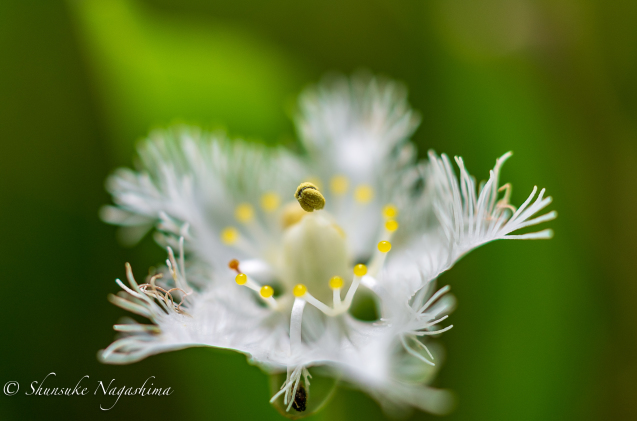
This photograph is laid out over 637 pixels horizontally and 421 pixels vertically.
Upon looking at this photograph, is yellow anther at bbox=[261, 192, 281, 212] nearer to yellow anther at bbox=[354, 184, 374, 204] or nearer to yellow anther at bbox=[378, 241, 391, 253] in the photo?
yellow anther at bbox=[354, 184, 374, 204]

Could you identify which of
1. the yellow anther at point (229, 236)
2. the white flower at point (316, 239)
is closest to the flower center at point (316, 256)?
the white flower at point (316, 239)

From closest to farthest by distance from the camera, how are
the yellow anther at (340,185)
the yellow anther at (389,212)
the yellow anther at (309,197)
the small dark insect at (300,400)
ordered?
the small dark insect at (300,400)
the yellow anther at (309,197)
the yellow anther at (389,212)
the yellow anther at (340,185)

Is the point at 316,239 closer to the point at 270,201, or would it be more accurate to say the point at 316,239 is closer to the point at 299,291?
the point at 299,291

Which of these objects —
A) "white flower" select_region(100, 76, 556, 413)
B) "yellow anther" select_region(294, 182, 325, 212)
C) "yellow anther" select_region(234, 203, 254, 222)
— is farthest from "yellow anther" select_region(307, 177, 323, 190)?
"yellow anther" select_region(294, 182, 325, 212)

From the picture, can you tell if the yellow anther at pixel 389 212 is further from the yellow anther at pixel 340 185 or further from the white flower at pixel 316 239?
the yellow anther at pixel 340 185

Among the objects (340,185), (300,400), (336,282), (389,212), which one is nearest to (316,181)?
(340,185)

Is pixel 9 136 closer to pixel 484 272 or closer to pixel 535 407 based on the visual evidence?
pixel 484 272

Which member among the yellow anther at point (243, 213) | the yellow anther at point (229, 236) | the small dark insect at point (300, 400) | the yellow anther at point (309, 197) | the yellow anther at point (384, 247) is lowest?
the small dark insect at point (300, 400)

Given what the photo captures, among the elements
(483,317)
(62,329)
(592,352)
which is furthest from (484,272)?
(62,329)
